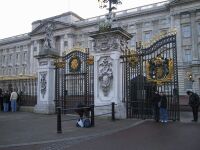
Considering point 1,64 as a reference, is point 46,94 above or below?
below

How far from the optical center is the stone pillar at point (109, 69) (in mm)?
13078

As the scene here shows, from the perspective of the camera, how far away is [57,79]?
53.5ft

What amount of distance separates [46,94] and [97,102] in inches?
160

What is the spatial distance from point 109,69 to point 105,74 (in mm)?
334

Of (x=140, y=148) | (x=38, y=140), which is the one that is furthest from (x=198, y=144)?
(x=38, y=140)

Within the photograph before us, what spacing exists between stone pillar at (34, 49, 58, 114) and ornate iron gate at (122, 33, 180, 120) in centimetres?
514

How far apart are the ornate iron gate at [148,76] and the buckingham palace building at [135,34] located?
32.3ft

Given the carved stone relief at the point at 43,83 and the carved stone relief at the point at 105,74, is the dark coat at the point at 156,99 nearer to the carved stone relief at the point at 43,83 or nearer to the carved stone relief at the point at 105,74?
the carved stone relief at the point at 105,74

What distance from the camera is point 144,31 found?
5656 centimetres

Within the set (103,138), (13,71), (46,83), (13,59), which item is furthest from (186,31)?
(13,59)

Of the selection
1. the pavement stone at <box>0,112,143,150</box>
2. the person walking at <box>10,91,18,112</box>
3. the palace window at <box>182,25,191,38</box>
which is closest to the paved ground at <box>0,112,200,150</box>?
the pavement stone at <box>0,112,143,150</box>

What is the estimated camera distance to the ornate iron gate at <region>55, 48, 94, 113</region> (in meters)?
14.8

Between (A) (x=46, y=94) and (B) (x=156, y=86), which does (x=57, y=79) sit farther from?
(B) (x=156, y=86)

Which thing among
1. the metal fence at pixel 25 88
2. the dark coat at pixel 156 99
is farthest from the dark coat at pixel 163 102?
the metal fence at pixel 25 88
